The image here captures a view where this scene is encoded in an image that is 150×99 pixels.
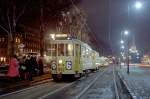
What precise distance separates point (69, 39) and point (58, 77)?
12.4 ft

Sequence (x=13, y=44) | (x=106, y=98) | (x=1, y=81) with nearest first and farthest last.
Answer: (x=106, y=98), (x=1, y=81), (x=13, y=44)

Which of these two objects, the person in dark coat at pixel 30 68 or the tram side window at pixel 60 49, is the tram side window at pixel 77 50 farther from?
the person in dark coat at pixel 30 68

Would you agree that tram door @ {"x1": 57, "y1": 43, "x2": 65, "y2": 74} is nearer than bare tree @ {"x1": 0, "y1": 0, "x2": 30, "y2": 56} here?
Yes

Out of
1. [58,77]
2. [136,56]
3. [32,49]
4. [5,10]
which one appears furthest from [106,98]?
[136,56]

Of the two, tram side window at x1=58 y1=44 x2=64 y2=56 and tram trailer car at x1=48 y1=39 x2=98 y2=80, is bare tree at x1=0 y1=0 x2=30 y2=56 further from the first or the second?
tram side window at x1=58 y1=44 x2=64 y2=56

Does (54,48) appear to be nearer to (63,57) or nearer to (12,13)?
(63,57)

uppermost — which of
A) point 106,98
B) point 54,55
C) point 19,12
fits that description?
point 19,12

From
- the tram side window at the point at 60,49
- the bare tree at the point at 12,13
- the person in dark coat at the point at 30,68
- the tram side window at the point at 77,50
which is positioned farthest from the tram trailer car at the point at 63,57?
the bare tree at the point at 12,13

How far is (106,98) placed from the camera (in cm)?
2089

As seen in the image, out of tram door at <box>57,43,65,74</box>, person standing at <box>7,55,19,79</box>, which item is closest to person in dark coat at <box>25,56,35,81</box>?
tram door at <box>57,43,65,74</box>

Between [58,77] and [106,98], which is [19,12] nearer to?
[58,77]

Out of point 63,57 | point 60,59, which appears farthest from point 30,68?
point 63,57

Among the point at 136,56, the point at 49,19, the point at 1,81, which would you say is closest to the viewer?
the point at 1,81

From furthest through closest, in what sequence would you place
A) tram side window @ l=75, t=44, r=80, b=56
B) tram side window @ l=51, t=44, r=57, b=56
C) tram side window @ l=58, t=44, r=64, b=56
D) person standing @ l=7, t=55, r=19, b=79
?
tram side window @ l=75, t=44, r=80, b=56 < tram side window @ l=51, t=44, r=57, b=56 < tram side window @ l=58, t=44, r=64, b=56 < person standing @ l=7, t=55, r=19, b=79
